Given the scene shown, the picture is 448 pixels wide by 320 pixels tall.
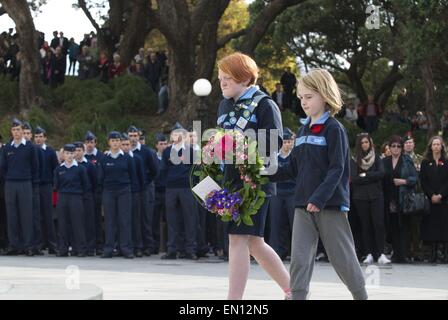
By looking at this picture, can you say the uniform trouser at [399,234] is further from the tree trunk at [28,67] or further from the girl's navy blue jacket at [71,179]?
the tree trunk at [28,67]

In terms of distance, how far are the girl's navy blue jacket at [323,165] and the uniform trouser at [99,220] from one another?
1044 cm

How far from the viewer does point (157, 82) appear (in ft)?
113

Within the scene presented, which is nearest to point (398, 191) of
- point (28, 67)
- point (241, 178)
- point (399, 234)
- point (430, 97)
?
point (399, 234)

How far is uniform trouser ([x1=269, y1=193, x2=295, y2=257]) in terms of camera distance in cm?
1716

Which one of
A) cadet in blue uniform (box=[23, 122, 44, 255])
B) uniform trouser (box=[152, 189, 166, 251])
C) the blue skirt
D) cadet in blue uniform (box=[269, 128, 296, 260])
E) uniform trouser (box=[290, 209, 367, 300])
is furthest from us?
uniform trouser (box=[152, 189, 166, 251])

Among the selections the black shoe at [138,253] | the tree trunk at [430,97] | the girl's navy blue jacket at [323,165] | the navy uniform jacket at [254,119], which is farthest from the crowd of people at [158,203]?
the tree trunk at [430,97]

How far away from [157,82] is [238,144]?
85.1 ft

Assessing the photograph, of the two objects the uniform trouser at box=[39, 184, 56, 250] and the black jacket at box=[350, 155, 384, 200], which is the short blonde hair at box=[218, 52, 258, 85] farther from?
the uniform trouser at box=[39, 184, 56, 250]

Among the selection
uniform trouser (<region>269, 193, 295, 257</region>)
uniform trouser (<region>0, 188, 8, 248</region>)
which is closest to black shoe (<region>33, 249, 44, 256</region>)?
uniform trouser (<region>0, 188, 8, 248</region>)

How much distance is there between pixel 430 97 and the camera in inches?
1307

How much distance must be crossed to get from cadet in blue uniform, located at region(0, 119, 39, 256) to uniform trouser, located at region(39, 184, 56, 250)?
342mm

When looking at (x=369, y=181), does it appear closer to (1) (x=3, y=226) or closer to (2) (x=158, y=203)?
(2) (x=158, y=203)

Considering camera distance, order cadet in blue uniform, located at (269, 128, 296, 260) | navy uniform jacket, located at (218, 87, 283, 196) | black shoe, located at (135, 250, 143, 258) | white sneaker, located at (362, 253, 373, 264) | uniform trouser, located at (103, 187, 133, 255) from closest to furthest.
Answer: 1. navy uniform jacket, located at (218, 87, 283, 196)
2. white sneaker, located at (362, 253, 373, 264)
3. cadet in blue uniform, located at (269, 128, 296, 260)
4. uniform trouser, located at (103, 187, 133, 255)
5. black shoe, located at (135, 250, 143, 258)

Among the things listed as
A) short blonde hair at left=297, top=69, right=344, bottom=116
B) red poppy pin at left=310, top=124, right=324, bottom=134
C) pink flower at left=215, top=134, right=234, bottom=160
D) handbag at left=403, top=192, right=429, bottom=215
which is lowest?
handbag at left=403, top=192, right=429, bottom=215
